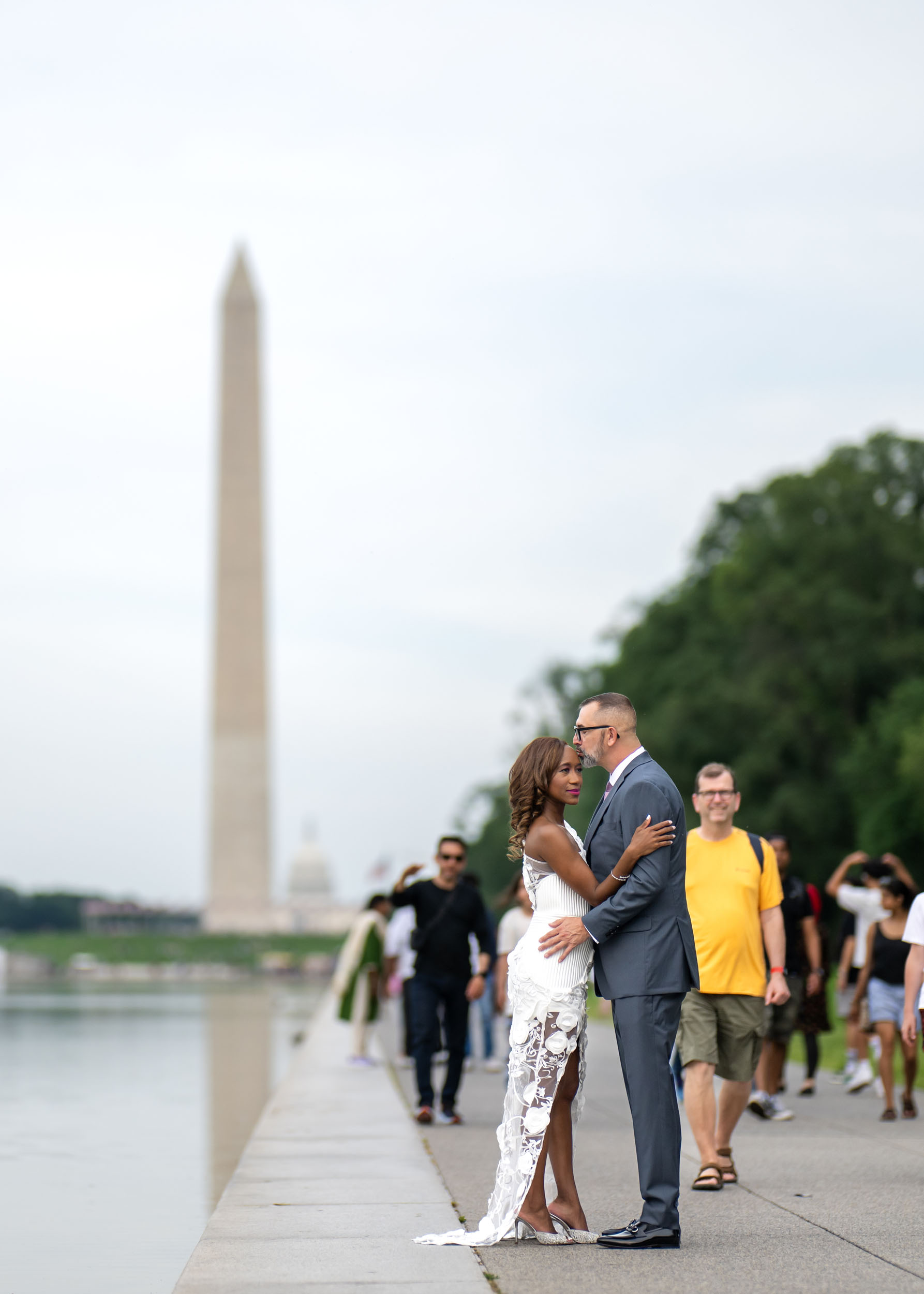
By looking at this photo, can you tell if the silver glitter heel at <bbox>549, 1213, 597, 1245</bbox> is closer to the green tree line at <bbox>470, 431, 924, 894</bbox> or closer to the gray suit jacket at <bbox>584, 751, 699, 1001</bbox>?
the gray suit jacket at <bbox>584, 751, 699, 1001</bbox>

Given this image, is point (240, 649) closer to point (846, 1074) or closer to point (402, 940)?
point (402, 940)

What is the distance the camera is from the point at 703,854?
9.23 m

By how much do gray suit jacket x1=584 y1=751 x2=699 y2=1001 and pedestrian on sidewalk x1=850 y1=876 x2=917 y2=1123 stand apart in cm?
593

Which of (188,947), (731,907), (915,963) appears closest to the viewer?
(915,963)

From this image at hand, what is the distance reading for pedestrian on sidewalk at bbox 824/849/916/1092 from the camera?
14.1m

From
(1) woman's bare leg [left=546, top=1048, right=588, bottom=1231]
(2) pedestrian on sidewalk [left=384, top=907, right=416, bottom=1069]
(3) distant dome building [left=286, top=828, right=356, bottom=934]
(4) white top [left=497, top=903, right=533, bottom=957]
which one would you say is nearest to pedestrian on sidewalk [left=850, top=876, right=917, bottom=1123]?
(4) white top [left=497, top=903, right=533, bottom=957]

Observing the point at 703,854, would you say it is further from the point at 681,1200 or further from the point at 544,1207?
the point at 544,1207

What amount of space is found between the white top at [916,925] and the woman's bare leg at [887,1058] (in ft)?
11.4

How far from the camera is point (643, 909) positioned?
6.74 meters

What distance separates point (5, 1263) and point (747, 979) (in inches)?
136

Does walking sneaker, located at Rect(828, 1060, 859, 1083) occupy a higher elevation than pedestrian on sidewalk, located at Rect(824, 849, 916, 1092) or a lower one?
lower

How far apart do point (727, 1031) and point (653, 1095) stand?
2.47 metres

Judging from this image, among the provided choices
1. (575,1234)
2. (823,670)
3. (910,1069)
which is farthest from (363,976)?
(823,670)

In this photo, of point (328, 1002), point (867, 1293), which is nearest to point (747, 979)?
point (867, 1293)
